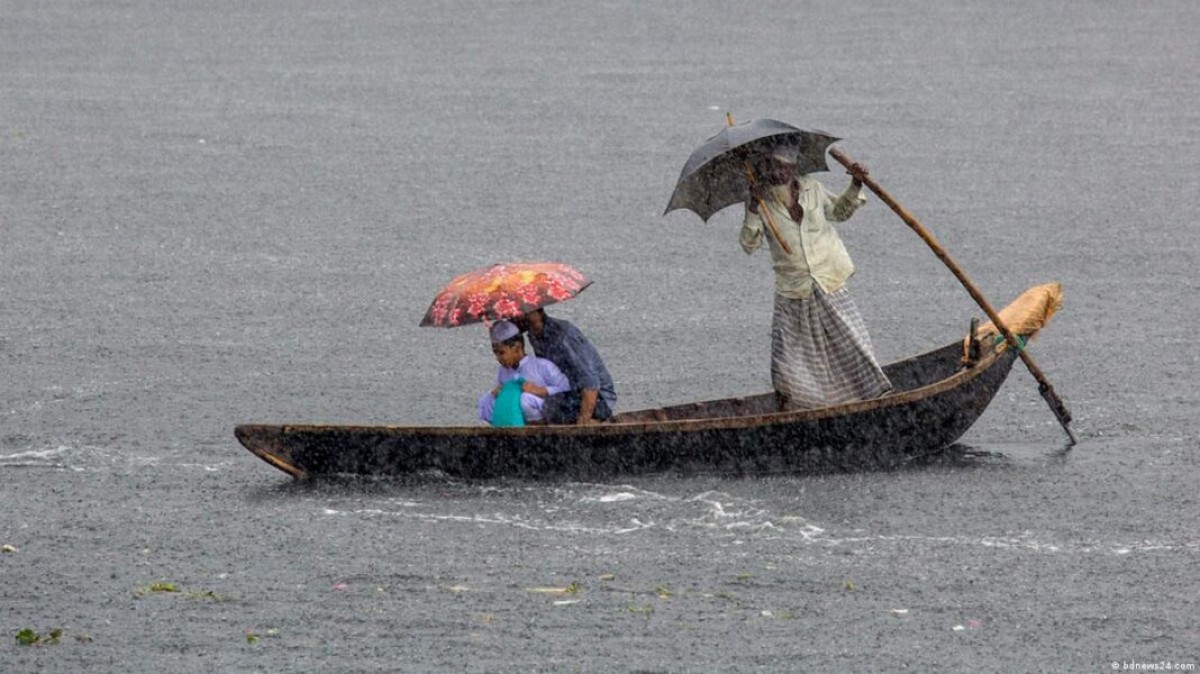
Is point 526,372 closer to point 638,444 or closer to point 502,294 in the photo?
point 502,294

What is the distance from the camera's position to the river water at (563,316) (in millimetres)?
8820

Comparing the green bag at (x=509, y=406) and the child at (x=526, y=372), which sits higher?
the child at (x=526, y=372)

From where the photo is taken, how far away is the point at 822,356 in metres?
11.3

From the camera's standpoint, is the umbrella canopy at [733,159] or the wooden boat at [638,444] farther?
the umbrella canopy at [733,159]

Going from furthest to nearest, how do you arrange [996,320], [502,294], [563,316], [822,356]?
[563,316] < [822,356] < [996,320] < [502,294]

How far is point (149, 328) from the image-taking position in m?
14.1

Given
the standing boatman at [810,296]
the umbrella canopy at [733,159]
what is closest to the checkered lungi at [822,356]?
the standing boatman at [810,296]

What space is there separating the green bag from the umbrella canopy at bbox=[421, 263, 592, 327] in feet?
1.79

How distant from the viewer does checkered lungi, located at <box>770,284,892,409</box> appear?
11.2 metres

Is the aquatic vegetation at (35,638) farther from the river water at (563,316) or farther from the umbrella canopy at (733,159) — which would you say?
the umbrella canopy at (733,159)

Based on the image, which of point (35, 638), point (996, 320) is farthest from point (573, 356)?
point (35, 638)

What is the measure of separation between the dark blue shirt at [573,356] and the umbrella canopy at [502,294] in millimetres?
313

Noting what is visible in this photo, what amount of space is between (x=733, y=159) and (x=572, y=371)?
5.05ft

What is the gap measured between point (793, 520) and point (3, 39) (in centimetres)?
1854
